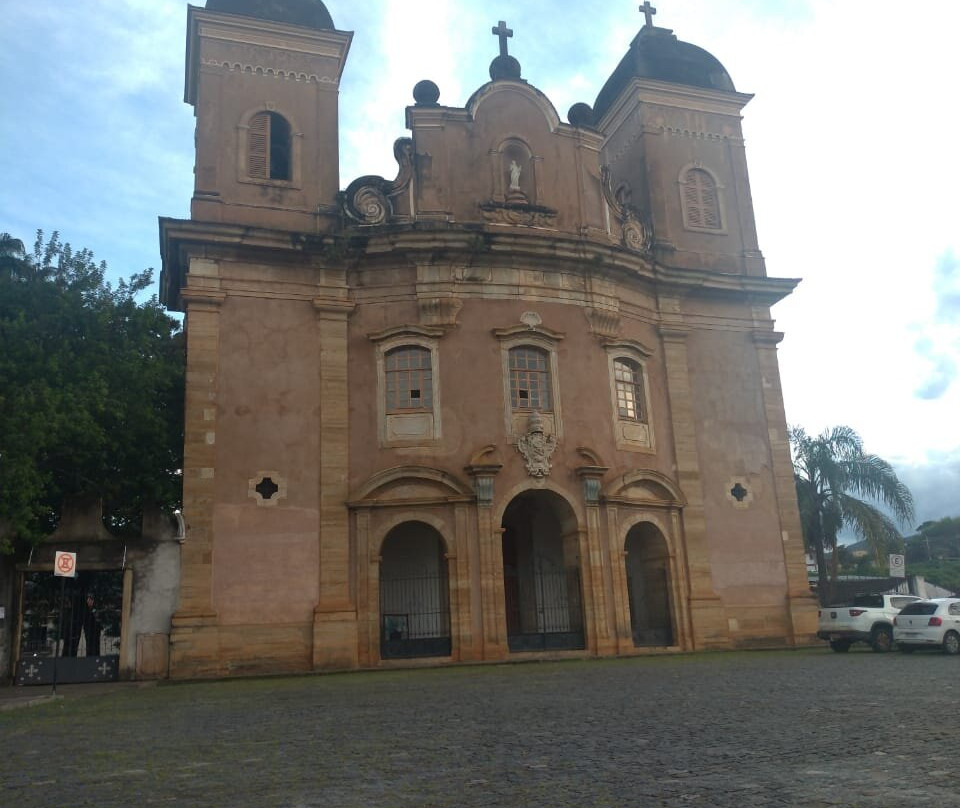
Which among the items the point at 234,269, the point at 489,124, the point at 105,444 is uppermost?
the point at 489,124

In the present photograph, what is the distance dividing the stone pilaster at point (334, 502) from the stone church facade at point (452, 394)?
57 mm

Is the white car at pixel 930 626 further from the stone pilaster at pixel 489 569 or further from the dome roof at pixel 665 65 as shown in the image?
the dome roof at pixel 665 65

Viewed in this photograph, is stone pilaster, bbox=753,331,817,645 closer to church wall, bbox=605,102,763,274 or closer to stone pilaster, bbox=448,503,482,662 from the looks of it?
church wall, bbox=605,102,763,274

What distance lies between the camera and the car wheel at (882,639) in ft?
69.2

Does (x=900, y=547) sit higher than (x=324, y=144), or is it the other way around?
(x=324, y=144)

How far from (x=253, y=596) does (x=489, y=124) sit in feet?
42.5

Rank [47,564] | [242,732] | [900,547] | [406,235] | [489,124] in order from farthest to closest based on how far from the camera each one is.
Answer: [900,547], [489,124], [406,235], [47,564], [242,732]

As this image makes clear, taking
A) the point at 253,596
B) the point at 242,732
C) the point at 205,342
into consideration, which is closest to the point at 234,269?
the point at 205,342

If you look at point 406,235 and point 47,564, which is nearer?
point 47,564

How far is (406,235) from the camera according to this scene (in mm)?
22141

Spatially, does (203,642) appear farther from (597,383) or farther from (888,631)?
(888,631)

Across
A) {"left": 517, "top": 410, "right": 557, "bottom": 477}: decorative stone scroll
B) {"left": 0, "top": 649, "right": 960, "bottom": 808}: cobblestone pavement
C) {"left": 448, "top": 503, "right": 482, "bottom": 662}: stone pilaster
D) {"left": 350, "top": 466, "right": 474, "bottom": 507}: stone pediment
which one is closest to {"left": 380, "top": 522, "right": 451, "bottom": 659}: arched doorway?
{"left": 448, "top": 503, "right": 482, "bottom": 662}: stone pilaster

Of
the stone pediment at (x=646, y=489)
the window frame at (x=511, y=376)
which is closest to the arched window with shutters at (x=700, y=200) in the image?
the window frame at (x=511, y=376)

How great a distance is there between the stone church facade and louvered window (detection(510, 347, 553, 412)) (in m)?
0.08
